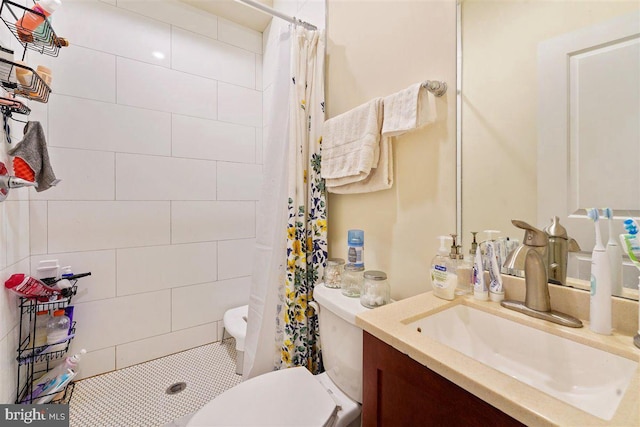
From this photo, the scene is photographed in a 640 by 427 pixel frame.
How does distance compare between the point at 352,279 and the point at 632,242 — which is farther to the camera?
the point at 352,279

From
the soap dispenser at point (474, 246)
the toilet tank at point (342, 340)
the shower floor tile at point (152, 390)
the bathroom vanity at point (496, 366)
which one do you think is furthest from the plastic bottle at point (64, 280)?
the soap dispenser at point (474, 246)

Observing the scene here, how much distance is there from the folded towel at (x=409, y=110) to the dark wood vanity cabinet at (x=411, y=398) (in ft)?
2.25

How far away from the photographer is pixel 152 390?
142cm

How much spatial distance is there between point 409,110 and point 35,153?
5.15 feet

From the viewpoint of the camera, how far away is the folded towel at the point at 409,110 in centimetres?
88

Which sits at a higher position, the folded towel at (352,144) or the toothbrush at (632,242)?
the folded towel at (352,144)

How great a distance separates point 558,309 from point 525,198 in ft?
1.00

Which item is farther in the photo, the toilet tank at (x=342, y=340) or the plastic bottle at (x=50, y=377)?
the plastic bottle at (x=50, y=377)

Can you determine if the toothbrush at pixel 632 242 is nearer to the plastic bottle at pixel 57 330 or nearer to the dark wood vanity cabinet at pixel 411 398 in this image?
the dark wood vanity cabinet at pixel 411 398

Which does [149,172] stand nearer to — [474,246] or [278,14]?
[278,14]

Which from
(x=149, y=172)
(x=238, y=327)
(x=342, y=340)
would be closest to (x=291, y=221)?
(x=342, y=340)

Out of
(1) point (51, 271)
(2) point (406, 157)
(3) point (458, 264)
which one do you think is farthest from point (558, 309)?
(1) point (51, 271)

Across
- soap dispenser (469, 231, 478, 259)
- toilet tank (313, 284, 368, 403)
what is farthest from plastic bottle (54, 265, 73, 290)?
soap dispenser (469, 231, 478, 259)

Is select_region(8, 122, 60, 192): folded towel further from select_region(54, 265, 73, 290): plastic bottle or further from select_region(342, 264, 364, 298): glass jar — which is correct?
select_region(342, 264, 364, 298): glass jar
